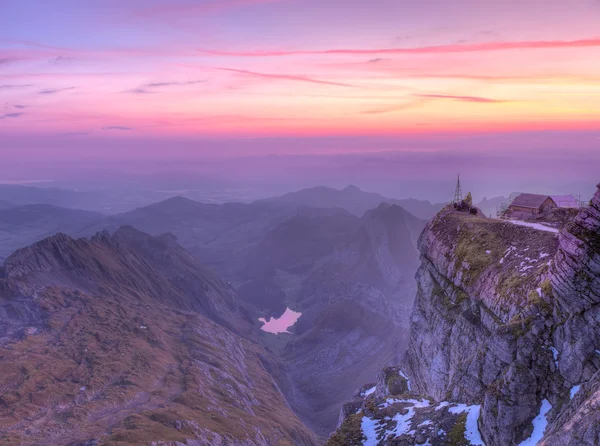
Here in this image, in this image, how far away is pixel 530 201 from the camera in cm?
7112

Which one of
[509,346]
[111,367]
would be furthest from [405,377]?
[111,367]

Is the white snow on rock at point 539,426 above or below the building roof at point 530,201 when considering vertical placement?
below

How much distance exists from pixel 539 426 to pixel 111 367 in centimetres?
11005

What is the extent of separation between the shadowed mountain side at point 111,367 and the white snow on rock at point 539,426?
70939 mm

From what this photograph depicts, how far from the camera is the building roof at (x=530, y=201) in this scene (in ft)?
228

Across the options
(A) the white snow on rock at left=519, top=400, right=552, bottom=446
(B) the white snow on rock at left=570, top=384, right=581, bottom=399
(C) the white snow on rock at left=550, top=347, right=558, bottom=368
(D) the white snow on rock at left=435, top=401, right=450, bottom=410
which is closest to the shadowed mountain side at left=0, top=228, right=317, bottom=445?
(D) the white snow on rock at left=435, top=401, right=450, bottom=410

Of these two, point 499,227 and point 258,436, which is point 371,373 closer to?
point 258,436

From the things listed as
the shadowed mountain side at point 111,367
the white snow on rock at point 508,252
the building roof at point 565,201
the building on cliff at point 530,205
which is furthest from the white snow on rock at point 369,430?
the shadowed mountain side at point 111,367

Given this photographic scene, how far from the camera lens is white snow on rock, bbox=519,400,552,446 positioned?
30916 millimetres

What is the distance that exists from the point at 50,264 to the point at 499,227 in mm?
161108

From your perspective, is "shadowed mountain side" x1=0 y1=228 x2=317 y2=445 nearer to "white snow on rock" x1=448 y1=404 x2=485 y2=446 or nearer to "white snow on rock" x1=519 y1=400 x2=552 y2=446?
"white snow on rock" x1=448 y1=404 x2=485 y2=446

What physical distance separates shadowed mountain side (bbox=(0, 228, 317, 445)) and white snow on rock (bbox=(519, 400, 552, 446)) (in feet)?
233

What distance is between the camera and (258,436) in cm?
10488

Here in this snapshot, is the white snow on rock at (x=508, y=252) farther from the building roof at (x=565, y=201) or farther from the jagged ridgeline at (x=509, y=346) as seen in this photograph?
the building roof at (x=565, y=201)
